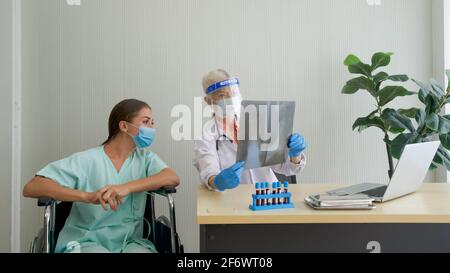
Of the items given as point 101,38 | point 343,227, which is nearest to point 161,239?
point 343,227

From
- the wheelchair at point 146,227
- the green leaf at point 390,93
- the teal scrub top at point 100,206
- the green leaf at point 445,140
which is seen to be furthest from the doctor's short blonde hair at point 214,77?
the green leaf at point 445,140

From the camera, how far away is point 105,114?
2.63m

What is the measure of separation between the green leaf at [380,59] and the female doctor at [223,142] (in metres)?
0.91

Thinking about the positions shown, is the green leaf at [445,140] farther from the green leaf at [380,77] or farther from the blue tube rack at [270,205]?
the blue tube rack at [270,205]

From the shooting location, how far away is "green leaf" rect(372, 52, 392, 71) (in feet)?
8.07

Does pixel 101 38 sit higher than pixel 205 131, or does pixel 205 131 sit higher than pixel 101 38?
pixel 101 38

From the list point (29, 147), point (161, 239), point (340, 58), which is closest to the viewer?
point (161, 239)

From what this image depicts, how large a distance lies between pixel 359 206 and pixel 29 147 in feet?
6.00

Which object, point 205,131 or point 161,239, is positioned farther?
point 205,131

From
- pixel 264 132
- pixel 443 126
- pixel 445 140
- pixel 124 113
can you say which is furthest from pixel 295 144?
pixel 445 140

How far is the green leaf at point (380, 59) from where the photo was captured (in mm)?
2461

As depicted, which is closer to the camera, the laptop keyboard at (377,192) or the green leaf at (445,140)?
the laptop keyboard at (377,192)

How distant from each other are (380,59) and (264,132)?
1246 millimetres
